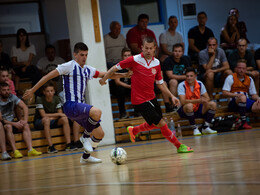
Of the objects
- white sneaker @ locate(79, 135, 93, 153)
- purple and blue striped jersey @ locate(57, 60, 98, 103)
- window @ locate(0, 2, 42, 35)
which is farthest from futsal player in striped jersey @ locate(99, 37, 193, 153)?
window @ locate(0, 2, 42, 35)

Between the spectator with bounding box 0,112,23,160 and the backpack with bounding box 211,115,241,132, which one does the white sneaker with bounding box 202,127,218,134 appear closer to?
the backpack with bounding box 211,115,241,132

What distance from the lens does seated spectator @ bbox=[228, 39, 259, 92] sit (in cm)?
913

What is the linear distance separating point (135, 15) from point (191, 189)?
9.56 meters

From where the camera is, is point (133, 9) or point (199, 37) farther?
point (133, 9)

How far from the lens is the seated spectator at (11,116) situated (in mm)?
7500

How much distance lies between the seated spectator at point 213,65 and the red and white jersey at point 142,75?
3868mm

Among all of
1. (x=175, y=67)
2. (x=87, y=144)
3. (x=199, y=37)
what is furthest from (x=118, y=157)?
(x=199, y=37)

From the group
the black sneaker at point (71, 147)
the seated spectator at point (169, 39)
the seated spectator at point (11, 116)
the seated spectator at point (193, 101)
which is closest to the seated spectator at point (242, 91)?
the seated spectator at point (193, 101)

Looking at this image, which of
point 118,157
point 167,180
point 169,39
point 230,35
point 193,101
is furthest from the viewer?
point 230,35

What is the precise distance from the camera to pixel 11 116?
25.1 ft

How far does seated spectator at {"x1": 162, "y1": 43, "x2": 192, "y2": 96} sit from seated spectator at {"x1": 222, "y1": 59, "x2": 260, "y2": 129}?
98 cm

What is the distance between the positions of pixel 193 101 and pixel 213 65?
61.0 inches

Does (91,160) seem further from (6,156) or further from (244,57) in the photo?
(244,57)

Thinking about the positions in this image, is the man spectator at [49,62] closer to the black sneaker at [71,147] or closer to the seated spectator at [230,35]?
the black sneaker at [71,147]
